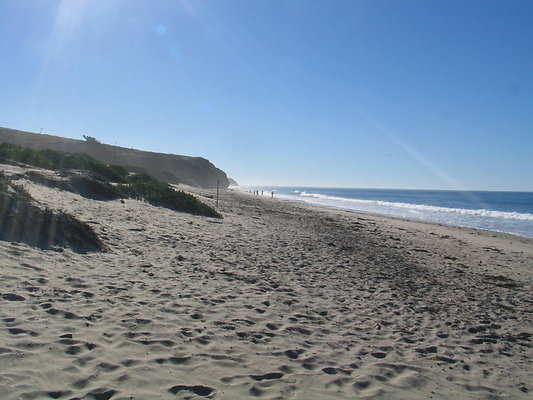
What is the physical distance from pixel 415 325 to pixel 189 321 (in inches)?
154

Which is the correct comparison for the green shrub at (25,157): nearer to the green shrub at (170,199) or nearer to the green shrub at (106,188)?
the green shrub at (106,188)

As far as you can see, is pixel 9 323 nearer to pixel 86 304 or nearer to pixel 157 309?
pixel 86 304

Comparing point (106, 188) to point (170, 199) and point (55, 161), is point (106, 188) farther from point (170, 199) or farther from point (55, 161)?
point (55, 161)

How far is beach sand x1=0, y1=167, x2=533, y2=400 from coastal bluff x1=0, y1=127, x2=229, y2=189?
1376 inches

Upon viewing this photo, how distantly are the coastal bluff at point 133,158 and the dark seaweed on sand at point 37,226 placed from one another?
108ft

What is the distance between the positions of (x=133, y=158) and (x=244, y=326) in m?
58.5

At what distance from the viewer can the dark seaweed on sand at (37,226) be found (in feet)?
24.6

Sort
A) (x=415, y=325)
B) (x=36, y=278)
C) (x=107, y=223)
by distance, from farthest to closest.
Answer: (x=107, y=223) → (x=415, y=325) → (x=36, y=278)

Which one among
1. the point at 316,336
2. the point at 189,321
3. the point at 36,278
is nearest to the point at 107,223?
the point at 36,278

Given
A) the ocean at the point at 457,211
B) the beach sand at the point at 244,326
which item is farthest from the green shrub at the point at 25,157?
the ocean at the point at 457,211

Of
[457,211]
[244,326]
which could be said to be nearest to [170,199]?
[244,326]

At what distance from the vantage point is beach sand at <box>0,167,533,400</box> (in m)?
3.80

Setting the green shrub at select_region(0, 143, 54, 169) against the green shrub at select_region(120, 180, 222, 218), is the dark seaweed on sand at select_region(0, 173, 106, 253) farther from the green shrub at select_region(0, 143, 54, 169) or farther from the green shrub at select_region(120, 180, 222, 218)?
the green shrub at select_region(0, 143, 54, 169)

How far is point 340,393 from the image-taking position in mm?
3945
